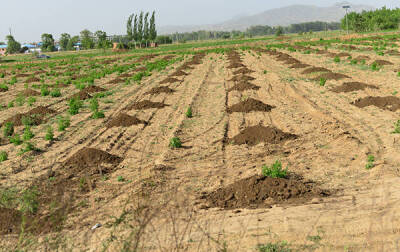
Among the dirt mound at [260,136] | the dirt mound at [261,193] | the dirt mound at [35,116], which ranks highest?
the dirt mound at [35,116]

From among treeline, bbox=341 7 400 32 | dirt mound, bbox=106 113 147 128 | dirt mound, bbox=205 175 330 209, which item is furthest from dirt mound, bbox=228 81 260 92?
treeline, bbox=341 7 400 32

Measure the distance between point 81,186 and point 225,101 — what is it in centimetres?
973

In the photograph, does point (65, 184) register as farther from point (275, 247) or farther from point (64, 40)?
point (64, 40)

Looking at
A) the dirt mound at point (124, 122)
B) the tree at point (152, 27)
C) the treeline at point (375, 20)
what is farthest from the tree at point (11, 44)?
the dirt mound at point (124, 122)

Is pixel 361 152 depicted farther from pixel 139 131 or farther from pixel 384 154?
pixel 139 131

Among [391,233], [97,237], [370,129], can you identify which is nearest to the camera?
[391,233]

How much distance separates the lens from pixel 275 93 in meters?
17.4

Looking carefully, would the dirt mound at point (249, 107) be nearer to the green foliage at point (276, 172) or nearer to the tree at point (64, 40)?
the green foliage at point (276, 172)

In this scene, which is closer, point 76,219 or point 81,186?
point 76,219

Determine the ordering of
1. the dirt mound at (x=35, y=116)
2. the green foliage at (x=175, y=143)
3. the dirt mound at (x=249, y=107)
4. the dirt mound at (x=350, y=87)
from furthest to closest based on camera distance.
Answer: the dirt mound at (x=350, y=87)
the dirt mound at (x=35, y=116)
the dirt mound at (x=249, y=107)
the green foliage at (x=175, y=143)

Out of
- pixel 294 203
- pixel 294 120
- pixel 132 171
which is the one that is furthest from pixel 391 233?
pixel 294 120

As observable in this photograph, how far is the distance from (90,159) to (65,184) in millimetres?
3564

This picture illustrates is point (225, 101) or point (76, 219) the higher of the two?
point (225, 101)

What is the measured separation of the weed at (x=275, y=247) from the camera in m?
5.01
